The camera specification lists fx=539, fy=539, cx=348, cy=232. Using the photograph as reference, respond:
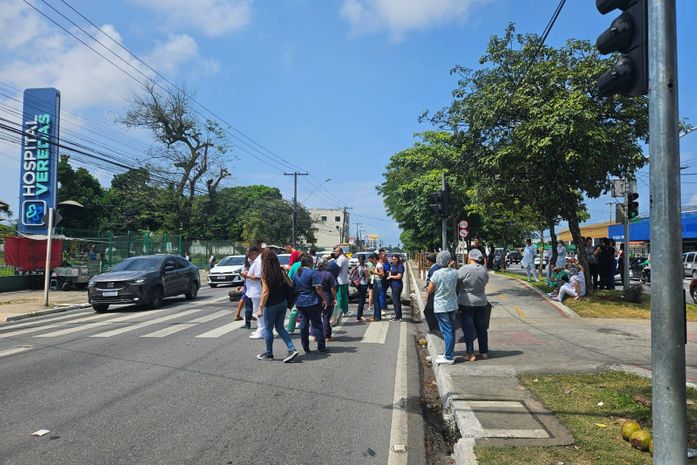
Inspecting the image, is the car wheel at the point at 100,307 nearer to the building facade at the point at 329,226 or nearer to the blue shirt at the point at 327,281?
the blue shirt at the point at 327,281

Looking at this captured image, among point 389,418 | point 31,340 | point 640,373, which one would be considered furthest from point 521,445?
point 31,340

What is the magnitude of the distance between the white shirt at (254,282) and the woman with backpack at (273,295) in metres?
2.07

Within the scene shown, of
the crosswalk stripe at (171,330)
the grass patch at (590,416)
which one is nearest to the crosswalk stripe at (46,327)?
the crosswalk stripe at (171,330)

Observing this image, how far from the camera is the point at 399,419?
5.68 metres

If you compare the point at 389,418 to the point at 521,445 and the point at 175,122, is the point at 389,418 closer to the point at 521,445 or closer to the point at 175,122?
the point at 521,445

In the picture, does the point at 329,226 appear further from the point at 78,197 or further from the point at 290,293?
the point at 290,293

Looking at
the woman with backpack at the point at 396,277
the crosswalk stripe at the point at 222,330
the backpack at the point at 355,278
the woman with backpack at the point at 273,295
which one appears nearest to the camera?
the woman with backpack at the point at 273,295

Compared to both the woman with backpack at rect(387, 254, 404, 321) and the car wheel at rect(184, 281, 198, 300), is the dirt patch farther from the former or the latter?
the car wheel at rect(184, 281, 198, 300)

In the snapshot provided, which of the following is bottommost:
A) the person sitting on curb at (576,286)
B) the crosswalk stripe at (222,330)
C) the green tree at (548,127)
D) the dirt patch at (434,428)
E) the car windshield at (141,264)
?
the dirt patch at (434,428)

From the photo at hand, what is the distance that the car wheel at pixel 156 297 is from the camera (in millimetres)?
16125

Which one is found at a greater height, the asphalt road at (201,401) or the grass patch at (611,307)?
the grass patch at (611,307)

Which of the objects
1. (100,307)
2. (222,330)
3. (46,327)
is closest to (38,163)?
(100,307)

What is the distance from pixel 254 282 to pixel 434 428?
5.66 m

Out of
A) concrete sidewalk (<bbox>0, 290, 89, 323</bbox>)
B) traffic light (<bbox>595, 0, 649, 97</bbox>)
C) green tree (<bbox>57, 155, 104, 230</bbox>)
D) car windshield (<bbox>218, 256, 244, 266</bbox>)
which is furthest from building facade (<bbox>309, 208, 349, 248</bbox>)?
traffic light (<bbox>595, 0, 649, 97</bbox>)
